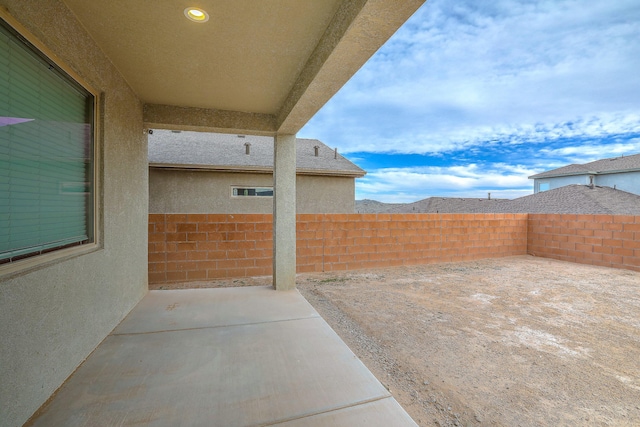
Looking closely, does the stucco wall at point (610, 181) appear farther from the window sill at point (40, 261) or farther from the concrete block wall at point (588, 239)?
the window sill at point (40, 261)

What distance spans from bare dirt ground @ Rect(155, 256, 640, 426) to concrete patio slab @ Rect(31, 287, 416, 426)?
0.38 m

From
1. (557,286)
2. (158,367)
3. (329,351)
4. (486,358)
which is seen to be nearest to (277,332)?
(329,351)

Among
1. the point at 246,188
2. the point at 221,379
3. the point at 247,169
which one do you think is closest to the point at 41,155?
the point at 221,379

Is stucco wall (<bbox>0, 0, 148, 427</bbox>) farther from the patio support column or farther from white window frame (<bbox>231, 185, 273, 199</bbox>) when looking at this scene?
white window frame (<bbox>231, 185, 273, 199</bbox>)

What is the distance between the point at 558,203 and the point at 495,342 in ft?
59.7

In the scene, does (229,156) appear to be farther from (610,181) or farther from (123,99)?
(610,181)

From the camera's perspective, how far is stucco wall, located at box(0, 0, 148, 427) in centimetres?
149

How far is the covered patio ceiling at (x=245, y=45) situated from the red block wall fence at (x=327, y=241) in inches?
91.0

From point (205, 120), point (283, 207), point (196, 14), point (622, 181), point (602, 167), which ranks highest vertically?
point (602, 167)

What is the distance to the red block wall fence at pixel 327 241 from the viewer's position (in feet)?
16.4

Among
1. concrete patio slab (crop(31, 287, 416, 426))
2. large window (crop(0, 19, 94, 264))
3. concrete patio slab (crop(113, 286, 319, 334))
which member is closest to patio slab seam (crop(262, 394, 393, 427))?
concrete patio slab (crop(31, 287, 416, 426))

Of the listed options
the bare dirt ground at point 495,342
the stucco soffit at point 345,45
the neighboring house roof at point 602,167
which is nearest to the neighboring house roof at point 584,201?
the neighboring house roof at point 602,167

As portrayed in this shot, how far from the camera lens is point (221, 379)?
2.02 metres

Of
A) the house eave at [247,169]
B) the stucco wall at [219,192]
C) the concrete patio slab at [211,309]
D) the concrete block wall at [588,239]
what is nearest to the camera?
the concrete patio slab at [211,309]
